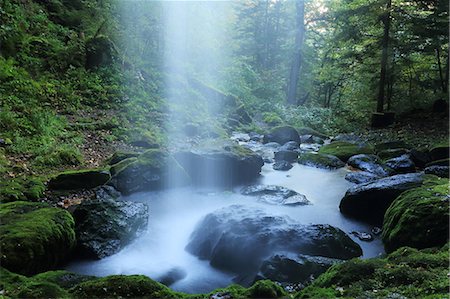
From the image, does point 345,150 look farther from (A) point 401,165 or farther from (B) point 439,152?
(B) point 439,152

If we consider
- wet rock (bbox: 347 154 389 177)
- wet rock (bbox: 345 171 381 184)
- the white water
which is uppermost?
wet rock (bbox: 347 154 389 177)

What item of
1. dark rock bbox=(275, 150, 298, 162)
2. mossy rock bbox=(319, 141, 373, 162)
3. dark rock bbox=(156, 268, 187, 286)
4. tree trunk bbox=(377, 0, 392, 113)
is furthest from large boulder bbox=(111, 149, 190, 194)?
tree trunk bbox=(377, 0, 392, 113)

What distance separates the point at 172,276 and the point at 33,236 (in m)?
1.94

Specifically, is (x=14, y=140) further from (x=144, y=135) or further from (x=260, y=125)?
(x=260, y=125)

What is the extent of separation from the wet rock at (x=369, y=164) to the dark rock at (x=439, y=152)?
1.42 meters

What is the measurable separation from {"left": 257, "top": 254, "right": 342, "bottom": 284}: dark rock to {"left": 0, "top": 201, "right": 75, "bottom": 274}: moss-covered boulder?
9.20ft

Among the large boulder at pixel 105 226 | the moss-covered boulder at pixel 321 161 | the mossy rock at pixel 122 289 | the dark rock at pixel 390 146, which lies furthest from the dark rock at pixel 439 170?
the mossy rock at pixel 122 289

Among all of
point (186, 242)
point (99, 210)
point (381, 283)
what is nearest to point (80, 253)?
point (99, 210)

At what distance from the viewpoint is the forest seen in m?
4.84

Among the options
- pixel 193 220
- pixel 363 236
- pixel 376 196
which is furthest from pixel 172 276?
pixel 376 196

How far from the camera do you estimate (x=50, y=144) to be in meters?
9.40

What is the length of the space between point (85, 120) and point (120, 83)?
4.17m

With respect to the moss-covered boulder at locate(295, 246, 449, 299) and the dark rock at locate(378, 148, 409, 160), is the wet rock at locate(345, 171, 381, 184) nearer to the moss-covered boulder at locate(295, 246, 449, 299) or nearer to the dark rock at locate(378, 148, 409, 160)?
the dark rock at locate(378, 148, 409, 160)

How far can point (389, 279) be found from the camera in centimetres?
377
